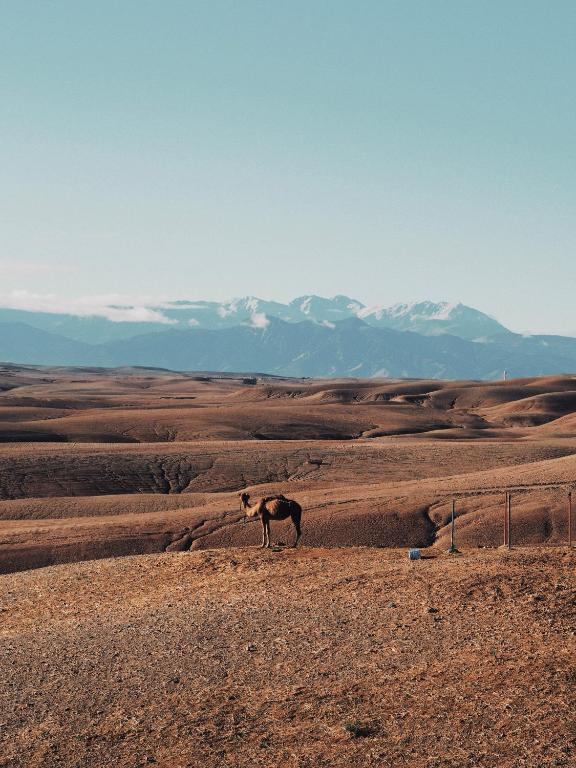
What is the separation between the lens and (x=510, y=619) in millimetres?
15734

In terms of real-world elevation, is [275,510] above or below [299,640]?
above

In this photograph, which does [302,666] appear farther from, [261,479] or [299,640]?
[261,479]

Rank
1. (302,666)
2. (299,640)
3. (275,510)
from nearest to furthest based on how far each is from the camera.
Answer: (302,666) → (299,640) → (275,510)

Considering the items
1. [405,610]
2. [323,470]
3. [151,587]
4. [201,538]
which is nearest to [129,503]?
[201,538]

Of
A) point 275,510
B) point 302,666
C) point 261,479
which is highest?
point 275,510

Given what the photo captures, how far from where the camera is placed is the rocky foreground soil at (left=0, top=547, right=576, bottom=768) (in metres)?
11.6

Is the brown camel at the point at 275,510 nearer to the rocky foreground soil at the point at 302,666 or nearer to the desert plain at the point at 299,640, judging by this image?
the desert plain at the point at 299,640

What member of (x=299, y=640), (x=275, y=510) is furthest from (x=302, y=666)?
(x=275, y=510)

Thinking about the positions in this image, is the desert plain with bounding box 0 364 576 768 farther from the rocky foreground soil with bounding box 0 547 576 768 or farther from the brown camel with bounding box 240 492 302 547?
the brown camel with bounding box 240 492 302 547

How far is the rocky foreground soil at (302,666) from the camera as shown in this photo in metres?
11.6

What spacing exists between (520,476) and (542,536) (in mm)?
10416

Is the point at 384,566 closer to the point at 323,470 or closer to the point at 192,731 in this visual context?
the point at 192,731

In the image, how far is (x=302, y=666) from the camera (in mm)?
14188

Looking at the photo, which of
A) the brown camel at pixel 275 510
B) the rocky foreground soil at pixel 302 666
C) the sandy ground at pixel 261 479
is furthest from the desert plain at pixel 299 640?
the brown camel at pixel 275 510
